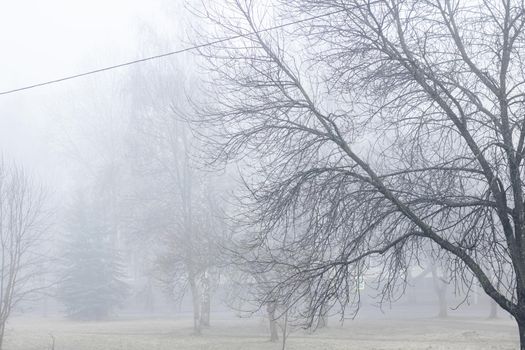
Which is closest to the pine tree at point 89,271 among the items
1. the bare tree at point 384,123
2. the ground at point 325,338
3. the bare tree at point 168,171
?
the bare tree at point 168,171

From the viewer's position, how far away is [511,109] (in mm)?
9734

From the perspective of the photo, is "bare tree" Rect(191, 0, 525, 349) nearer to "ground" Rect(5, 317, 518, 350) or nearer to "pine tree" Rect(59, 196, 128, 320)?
"ground" Rect(5, 317, 518, 350)

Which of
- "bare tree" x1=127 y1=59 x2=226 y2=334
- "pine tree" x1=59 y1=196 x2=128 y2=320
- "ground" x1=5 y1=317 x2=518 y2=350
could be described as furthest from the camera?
"pine tree" x1=59 y1=196 x2=128 y2=320

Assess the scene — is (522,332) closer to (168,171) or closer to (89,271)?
(168,171)

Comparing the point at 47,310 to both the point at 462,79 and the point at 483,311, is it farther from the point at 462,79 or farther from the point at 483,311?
the point at 462,79

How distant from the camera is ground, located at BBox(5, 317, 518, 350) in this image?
2314cm

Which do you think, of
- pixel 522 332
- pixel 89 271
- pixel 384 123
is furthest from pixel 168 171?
pixel 522 332

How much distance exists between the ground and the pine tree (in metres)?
11.9

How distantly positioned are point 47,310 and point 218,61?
5122 cm

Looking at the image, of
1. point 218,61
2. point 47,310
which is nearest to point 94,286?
point 47,310

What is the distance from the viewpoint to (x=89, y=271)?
46969mm

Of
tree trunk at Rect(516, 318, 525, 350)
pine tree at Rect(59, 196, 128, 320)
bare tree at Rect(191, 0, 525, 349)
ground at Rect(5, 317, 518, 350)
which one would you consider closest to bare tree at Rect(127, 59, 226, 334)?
ground at Rect(5, 317, 518, 350)

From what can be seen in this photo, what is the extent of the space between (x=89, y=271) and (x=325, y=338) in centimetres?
2495

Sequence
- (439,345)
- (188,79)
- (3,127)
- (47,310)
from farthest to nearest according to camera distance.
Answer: (3,127) → (47,310) → (188,79) → (439,345)
